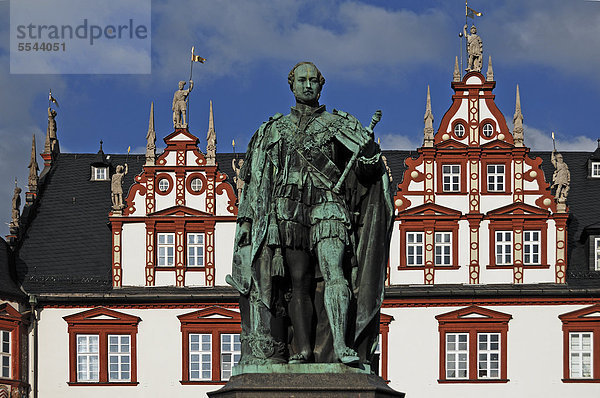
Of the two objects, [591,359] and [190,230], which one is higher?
[190,230]

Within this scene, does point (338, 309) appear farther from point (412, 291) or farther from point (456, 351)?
point (456, 351)

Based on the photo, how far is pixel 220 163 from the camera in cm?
5372

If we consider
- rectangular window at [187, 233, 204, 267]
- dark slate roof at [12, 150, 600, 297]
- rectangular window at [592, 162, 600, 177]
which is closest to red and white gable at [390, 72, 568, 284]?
dark slate roof at [12, 150, 600, 297]

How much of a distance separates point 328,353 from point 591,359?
122ft

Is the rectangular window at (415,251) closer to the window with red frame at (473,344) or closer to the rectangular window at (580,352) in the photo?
the window with red frame at (473,344)

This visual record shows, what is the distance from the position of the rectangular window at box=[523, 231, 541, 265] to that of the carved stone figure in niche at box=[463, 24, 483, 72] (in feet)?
17.9

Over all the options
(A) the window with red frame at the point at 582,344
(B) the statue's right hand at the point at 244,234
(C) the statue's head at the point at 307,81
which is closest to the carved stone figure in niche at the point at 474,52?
(A) the window with red frame at the point at 582,344

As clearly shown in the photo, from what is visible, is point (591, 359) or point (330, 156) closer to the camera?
point (330, 156)

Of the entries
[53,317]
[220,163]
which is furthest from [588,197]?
[53,317]

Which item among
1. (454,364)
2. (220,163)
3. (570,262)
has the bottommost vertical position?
(454,364)

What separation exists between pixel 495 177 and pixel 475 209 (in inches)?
46.3

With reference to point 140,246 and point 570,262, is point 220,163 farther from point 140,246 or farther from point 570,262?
point 570,262

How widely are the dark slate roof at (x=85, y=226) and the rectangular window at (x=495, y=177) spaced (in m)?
3.34

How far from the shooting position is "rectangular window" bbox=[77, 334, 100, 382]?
1935 inches
